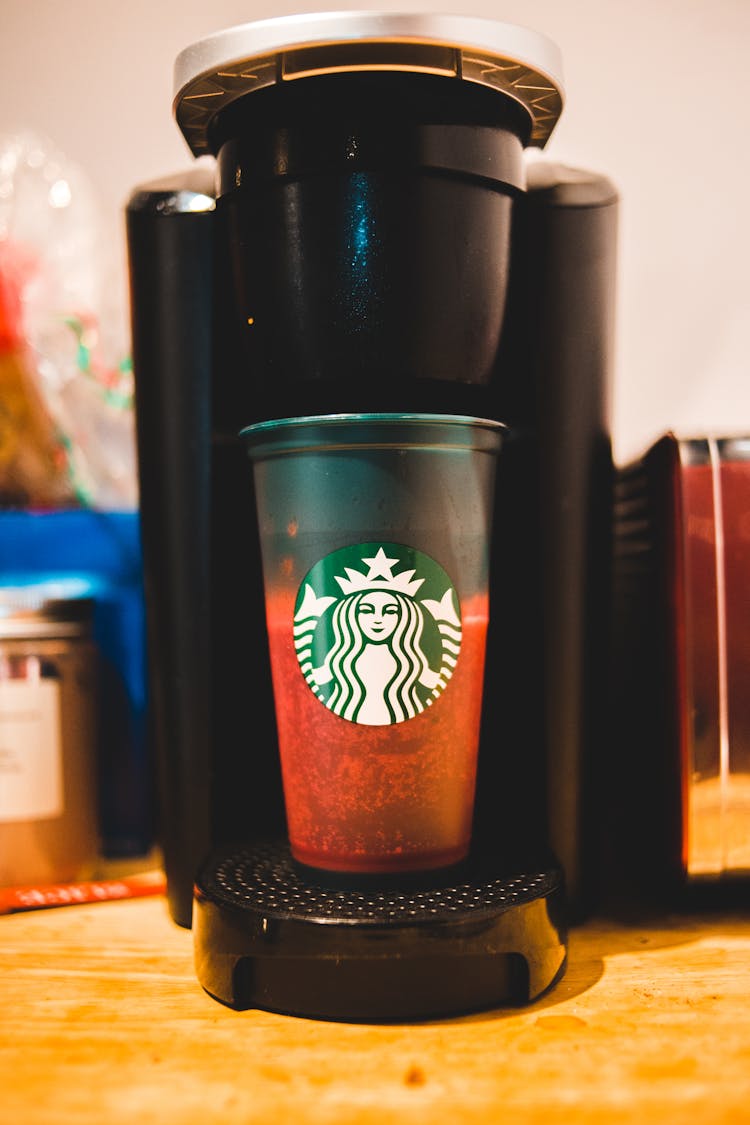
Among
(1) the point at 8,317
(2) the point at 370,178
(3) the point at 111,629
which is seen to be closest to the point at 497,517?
(2) the point at 370,178

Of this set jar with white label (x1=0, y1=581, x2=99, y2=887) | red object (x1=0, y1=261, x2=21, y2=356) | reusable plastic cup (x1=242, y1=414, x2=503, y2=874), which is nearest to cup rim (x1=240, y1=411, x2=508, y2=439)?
reusable plastic cup (x1=242, y1=414, x2=503, y2=874)

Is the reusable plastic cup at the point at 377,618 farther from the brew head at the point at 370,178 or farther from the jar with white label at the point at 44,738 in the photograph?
the jar with white label at the point at 44,738

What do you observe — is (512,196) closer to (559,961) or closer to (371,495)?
(371,495)

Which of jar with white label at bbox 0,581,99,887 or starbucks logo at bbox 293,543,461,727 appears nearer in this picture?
starbucks logo at bbox 293,543,461,727

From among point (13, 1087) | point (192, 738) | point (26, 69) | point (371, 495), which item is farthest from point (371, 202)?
point (26, 69)

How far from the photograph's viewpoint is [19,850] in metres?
0.67

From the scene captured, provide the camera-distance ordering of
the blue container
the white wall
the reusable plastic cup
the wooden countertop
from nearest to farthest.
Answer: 1. the wooden countertop
2. the reusable plastic cup
3. the blue container
4. the white wall

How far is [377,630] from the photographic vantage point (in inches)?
19.7

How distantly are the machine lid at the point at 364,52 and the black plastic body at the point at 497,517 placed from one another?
0.09 metres

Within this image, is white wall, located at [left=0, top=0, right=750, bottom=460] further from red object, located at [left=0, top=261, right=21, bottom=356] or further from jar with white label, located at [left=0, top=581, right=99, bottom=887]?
jar with white label, located at [left=0, top=581, right=99, bottom=887]

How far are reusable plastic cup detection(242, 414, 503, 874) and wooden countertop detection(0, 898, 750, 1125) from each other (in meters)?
0.10

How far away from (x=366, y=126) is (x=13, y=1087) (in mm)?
522

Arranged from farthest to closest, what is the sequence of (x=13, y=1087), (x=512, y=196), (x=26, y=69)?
1. (x=26, y=69)
2. (x=512, y=196)
3. (x=13, y=1087)

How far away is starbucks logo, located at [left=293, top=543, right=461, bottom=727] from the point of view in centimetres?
50
